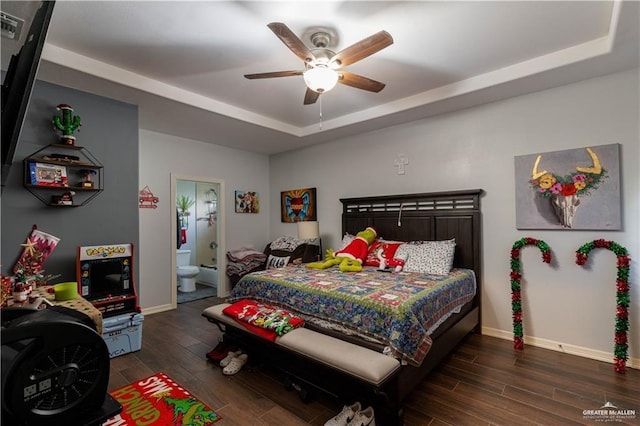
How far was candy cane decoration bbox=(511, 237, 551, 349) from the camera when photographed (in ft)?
10.1

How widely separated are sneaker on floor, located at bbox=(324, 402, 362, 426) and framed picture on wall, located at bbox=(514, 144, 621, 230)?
2524 mm

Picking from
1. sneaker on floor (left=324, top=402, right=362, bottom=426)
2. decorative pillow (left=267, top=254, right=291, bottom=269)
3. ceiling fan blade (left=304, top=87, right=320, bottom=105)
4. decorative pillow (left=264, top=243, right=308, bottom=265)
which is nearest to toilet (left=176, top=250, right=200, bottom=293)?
decorative pillow (left=267, top=254, right=291, bottom=269)

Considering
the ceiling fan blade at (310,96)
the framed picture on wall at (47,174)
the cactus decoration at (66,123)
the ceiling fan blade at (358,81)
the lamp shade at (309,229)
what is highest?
the ceiling fan blade at (358,81)

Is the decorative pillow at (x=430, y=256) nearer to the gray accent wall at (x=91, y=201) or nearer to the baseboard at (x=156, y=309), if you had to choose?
the gray accent wall at (x=91, y=201)

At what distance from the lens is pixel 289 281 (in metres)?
2.95

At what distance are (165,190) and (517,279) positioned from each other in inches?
181

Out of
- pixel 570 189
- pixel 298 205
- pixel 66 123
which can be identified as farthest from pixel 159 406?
pixel 570 189

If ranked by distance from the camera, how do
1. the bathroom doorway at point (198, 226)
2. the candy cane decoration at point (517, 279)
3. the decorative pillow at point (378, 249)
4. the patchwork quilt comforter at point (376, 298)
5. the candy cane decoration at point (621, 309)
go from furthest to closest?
the bathroom doorway at point (198, 226)
the decorative pillow at point (378, 249)
the candy cane decoration at point (517, 279)
the candy cane decoration at point (621, 309)
the patchwork quilt comforter at point (376, 298)

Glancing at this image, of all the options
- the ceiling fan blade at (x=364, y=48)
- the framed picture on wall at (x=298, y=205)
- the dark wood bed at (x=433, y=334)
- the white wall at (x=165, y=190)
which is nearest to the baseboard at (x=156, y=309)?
the white wall at (x=165, y=190)

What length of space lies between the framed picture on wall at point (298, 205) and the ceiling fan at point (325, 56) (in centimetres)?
281

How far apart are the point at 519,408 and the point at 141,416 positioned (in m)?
2.57

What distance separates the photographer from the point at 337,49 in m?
2.65

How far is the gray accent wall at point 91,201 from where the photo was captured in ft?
8.95

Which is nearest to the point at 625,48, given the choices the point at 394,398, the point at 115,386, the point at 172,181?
the point at 394,398
